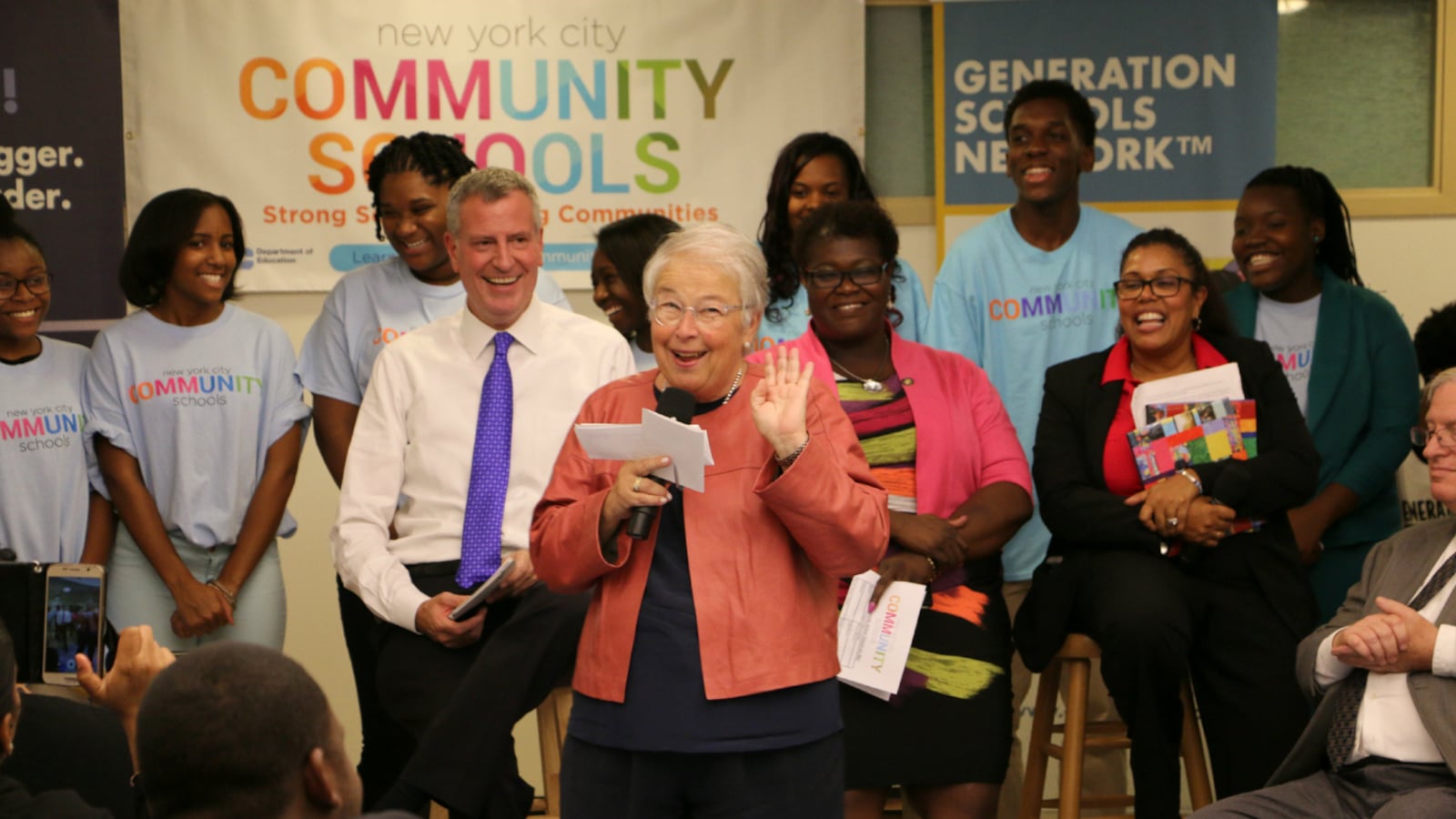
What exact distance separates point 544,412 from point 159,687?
1818 millimetres

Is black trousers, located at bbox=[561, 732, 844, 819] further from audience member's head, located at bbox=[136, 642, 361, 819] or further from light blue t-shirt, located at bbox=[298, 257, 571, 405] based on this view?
light blue t-shirt, located at bbox=[298, 257, 571, 405]

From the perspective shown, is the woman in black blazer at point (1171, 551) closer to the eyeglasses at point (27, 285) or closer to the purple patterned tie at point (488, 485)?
the purple patterned tie at point (488, 485)

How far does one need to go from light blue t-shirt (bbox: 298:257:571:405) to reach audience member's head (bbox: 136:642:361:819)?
2.46 m

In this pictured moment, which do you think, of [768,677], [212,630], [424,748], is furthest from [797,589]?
[212,630]

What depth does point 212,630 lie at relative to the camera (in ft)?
12.7

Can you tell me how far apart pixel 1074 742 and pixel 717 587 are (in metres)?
1.57

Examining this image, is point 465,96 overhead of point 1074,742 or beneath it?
overhead

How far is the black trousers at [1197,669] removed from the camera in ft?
10.9

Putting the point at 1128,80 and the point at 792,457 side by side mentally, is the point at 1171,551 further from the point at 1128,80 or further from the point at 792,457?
the point at 1128,80

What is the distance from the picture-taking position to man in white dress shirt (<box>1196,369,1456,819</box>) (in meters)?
2.81

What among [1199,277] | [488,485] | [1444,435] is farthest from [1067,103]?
[488,485]

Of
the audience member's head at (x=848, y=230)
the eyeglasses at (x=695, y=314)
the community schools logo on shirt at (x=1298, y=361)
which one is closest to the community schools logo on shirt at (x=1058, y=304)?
the community schools logo on shirt at (x=1298, y=361)

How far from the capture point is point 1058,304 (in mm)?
4246

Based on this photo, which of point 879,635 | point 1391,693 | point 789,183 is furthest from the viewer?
point 789,183
